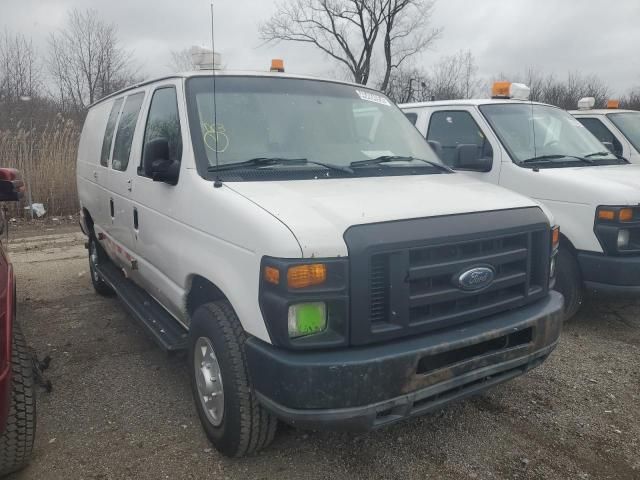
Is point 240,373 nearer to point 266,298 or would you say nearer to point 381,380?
point 266,298

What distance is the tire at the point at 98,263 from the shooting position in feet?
→ 18.5

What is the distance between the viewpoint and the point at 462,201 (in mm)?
2873

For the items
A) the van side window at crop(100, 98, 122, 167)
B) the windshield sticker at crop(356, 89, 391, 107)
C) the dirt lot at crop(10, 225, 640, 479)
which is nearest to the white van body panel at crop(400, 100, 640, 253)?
the dirt lot at crop(10, 225, 640, 479)

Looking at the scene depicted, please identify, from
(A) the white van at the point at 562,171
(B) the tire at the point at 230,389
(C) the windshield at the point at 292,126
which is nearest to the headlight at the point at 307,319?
(B) the tire at the point at 230,389

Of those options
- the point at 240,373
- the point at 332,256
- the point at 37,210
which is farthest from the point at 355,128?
the point at 37,210

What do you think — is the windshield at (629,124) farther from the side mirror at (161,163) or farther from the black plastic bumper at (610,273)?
the side mirror at (161,163)

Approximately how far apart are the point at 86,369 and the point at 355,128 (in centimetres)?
274

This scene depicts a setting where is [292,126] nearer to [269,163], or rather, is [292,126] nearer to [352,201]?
[269,163]

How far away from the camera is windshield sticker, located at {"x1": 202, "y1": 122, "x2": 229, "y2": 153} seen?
315 centimetres

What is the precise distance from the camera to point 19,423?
8.86 ft

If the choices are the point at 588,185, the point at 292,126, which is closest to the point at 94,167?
the point at 292,126

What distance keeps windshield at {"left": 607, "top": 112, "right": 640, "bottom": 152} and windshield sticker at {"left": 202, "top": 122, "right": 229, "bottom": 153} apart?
21.3 ft

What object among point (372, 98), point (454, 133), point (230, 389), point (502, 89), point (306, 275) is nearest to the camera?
point (306, 275)

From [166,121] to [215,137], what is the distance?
629mm
